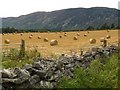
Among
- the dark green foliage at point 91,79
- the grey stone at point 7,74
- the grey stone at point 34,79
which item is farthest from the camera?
the grey stone at point 34,79

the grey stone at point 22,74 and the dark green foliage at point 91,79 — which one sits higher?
the grey stone at point 22,74

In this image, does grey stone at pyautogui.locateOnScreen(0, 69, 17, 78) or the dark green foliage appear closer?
grey stone at pyautogui.locateOnScreen(0, 69, 17, 78)

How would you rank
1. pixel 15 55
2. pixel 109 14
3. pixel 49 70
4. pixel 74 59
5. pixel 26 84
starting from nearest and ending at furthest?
pixel 26 84 < pixel 49 70 < pixel 74 59 < pixel 15 55 < pixel 109 14

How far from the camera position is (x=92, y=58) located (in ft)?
49.9

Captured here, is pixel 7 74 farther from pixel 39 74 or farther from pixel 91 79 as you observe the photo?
pixel 91 79

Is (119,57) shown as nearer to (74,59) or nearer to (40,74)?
(74,59)

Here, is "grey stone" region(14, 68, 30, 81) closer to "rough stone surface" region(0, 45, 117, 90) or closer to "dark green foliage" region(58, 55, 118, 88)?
"rough stone surface" region(0, 45, 117, 90)

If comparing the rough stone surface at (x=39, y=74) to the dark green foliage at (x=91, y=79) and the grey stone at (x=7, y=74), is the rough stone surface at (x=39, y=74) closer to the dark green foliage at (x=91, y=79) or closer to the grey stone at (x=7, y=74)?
the grey stone at (x=7, y=74)

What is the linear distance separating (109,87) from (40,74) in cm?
198

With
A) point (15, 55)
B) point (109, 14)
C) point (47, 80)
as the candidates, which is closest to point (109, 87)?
point (47, 80)

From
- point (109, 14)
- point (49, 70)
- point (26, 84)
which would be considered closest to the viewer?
point (26, 84)

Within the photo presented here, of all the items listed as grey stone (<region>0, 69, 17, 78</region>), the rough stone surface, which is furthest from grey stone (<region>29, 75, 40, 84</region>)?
grey stone (<region>0, 69, 17, 78</region>)

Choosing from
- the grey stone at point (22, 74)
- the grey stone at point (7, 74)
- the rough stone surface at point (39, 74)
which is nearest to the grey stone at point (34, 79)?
the rough stone surface at point (39, 74)

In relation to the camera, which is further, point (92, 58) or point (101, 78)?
point (92, 58)
